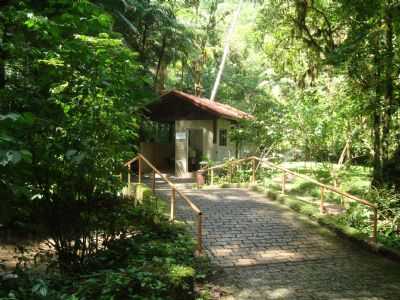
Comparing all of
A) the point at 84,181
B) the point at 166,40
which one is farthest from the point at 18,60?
the point at 166,40

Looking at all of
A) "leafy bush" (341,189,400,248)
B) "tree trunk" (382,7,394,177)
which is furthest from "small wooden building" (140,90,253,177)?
"leafy bush" (341,189,400,248)

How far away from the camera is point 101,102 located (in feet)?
18.5

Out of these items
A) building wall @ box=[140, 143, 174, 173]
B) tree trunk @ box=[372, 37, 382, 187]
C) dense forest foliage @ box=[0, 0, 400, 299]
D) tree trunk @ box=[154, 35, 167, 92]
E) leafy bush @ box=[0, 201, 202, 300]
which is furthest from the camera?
tree trunk @ box=[154, 35, 167, 92]

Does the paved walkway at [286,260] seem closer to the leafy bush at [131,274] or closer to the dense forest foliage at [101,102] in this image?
the leafy bush at [131,274]

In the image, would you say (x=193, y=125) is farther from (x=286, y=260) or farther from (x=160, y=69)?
(x=286, y=260)

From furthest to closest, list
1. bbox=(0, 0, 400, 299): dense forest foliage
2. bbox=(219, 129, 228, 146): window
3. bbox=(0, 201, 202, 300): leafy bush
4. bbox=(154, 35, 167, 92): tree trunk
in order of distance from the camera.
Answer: bbox=(154, 35, 167, 92): tree trunk
bbox=(219, 129, 228, 146): window
bbox=(0, 0, 400, 299): dense forest foliage
bbox=(0, 201, 202, 300): leafy bush

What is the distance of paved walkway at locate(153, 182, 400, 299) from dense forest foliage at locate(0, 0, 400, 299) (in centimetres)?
132

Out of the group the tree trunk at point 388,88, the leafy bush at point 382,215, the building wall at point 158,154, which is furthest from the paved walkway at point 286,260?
the building wall at point 158,154

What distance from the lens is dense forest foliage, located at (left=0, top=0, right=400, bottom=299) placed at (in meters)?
5.19

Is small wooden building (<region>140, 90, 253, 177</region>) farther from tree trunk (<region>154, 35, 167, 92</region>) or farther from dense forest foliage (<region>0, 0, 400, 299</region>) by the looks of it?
dense forest foliage (<region>0, 0, 400, 299</region>)

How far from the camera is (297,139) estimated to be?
13.8 metres

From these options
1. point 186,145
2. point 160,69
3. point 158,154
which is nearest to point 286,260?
point 186,145

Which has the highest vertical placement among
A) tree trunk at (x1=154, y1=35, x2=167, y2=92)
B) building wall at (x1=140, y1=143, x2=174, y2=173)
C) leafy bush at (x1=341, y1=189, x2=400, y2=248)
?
tree trunk at (x1=154, y1=35, x2=167, y2=92)

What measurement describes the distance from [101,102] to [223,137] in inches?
555
